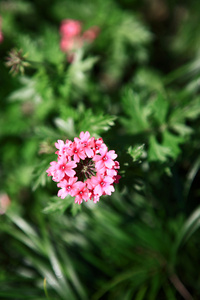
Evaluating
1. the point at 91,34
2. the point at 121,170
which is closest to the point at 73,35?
the point at 91,34

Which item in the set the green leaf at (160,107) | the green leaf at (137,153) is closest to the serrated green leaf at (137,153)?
the green leaf at (137,153)

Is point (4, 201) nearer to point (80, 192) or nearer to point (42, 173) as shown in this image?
point (42, 173)

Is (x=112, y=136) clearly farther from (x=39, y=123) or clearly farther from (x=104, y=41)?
(x=104, y=41)

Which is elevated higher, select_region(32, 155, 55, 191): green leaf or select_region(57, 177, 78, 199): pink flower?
select_region(32, 155, 55, 191): green leaf

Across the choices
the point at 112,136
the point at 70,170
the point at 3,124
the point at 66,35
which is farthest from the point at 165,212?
the point at 66,35

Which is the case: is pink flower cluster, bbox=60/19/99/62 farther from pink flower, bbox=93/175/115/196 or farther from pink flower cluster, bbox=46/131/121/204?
pink flower, bbox=93/175/115/196

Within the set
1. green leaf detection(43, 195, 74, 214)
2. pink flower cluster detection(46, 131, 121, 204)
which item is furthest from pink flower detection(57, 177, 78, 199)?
green leaf detection(43, 195, 74, 214)
